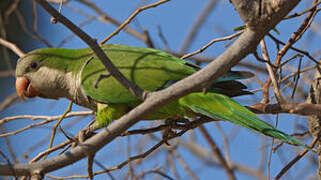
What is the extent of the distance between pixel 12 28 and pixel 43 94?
142 inches

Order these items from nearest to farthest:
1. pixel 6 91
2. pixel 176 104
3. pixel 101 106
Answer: pixel 176 104 < pixel 101 106 < pixel 6 91

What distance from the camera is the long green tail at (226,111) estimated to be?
1.99m

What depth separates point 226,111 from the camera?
7.07 ft

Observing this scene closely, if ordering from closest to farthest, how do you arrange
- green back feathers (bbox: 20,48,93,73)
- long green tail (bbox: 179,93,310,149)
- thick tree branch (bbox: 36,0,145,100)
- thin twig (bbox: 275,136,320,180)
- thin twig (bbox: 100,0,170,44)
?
thick tree branch (bbox: 36,0,145,100) < long green tail (bbox: 179,93,310,149) < thin twig (bbox: 275,136,320,180) < thin twig (bbox: 100,0,170,44) < green back feathers (bbox: 20,48,93,73)

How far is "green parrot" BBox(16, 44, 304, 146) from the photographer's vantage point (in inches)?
86.0

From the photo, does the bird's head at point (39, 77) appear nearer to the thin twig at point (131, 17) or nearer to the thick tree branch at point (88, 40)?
the thin twig at point (131, 17)

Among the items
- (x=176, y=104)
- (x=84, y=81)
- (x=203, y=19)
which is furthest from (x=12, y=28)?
(x=176, y=104)

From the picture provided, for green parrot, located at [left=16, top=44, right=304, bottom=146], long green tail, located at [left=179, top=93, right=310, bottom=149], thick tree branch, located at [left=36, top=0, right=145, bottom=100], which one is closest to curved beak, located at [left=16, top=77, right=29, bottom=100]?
green parrot, located at [left=16, top=44, right=304, bottom=146]

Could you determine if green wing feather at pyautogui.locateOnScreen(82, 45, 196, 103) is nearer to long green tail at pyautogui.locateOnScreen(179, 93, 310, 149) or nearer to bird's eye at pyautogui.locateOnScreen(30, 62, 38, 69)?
long green tail at pyautogui.locateOnScreen(179, 93, 310, 149)

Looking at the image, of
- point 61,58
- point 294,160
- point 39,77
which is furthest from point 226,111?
point 39,77

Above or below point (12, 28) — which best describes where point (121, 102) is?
below

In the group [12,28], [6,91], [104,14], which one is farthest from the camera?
[6,91]

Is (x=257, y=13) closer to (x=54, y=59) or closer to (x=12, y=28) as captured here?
(x=54, y=59)

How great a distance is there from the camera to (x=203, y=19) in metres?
4.55
